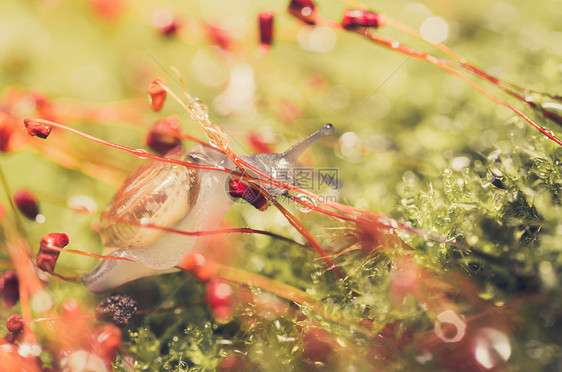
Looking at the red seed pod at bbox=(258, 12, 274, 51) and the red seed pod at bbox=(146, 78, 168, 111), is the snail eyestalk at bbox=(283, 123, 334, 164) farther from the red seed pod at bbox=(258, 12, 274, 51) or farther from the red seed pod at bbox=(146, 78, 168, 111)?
the red seed pod at bbox=(258, 12, 274, 51)

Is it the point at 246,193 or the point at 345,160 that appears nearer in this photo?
the point at 246,193

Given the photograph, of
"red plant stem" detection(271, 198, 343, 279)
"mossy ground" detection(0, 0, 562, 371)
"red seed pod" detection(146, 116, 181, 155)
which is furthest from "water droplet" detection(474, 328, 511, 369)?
"red seed pod" detection(146, 116, 181, 155)

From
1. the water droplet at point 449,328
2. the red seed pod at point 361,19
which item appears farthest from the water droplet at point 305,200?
the red seed pod at point 361,19

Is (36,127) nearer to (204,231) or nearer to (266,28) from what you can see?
(204,231)

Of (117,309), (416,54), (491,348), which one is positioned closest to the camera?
(491,348)

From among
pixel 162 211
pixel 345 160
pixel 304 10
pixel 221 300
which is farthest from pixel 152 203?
pixel 304 10

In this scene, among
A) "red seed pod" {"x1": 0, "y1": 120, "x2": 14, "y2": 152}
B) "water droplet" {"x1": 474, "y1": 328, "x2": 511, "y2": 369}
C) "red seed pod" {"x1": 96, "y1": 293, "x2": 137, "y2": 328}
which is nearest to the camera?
"water droplet" {"x1": 474, "y1": 328, "x2": 511, "y2": 369}

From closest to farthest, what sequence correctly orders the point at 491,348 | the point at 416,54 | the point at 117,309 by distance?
1. the point at 491,348
2. the point at 117,309
3. the point at 416,54
